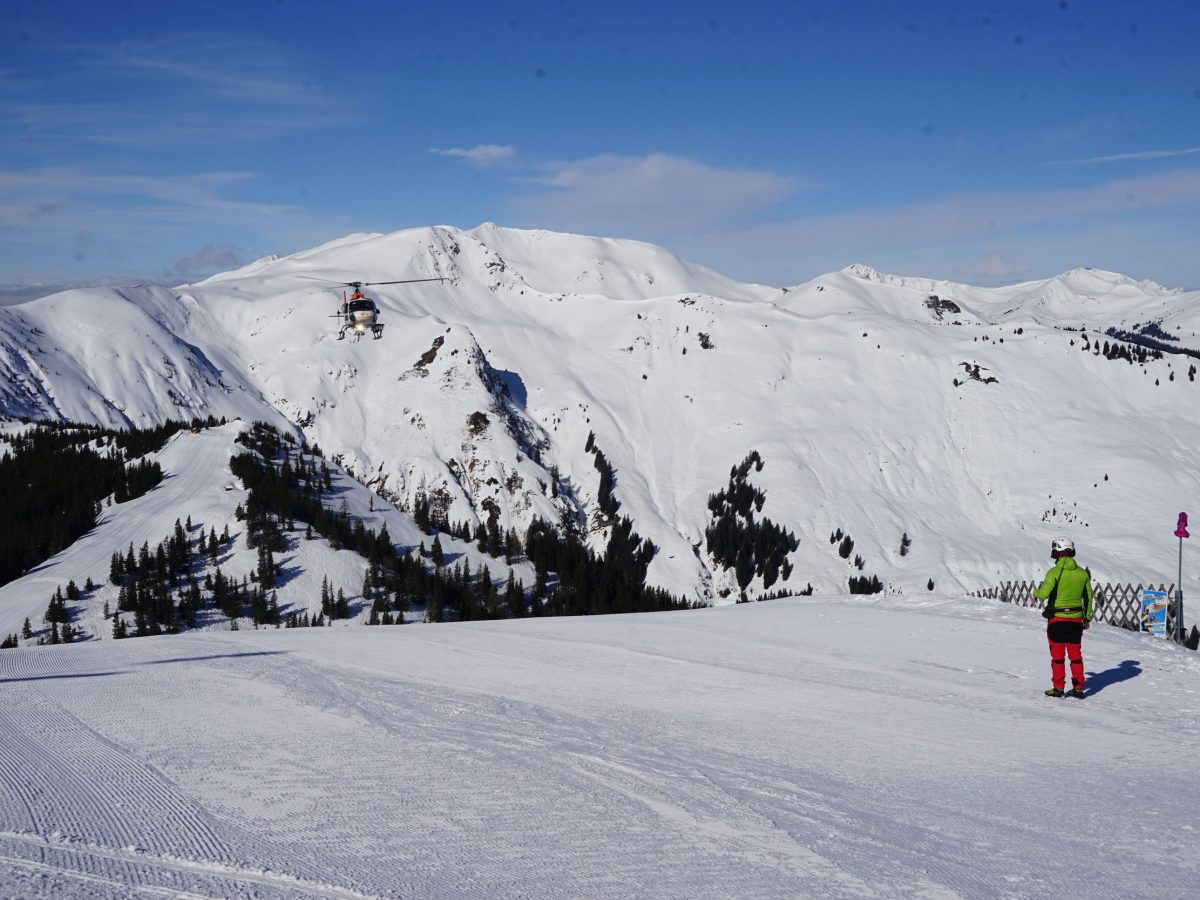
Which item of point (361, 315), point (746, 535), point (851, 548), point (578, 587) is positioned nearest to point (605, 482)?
point (746, 535)

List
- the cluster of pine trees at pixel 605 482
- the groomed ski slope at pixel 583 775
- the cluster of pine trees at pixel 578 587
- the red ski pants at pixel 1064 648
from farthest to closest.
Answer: the cluster of pine trees at pixel 605 482
the cluster of pine trees at pixel 578 587
the red ski pants at pixel 1064 648
the groomed ski slope at pixel 583 775

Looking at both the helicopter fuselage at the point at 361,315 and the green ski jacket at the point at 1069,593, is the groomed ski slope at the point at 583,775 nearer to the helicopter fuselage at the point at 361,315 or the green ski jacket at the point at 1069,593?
the green ski jacket at the point at 1069,593

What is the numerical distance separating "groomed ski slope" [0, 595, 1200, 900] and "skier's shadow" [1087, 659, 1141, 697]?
A: 0.09 m

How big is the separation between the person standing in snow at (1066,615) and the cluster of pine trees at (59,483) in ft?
164

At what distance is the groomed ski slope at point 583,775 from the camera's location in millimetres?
5695

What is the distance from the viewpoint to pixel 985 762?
8977 millimetres

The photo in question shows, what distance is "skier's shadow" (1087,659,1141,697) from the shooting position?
1326 centimetres

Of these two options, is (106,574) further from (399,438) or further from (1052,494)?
(1052,494)

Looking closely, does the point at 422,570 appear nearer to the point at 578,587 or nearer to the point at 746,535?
the point at 578,587

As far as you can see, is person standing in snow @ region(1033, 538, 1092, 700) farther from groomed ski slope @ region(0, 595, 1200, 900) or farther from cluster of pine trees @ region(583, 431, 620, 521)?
cluster of pine trees @ region(583, 431, 620, 521)

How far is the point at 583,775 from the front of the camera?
785 cm

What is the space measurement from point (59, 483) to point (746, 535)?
7780 cm

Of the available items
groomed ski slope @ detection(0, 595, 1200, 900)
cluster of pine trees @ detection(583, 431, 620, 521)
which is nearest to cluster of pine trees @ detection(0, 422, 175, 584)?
groomed ski slope @ detection(0, 595, 1200, 900)

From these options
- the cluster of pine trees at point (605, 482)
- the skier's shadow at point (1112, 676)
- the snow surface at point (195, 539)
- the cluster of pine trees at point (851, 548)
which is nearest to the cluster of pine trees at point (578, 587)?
the snow surface at point (195, 539)
